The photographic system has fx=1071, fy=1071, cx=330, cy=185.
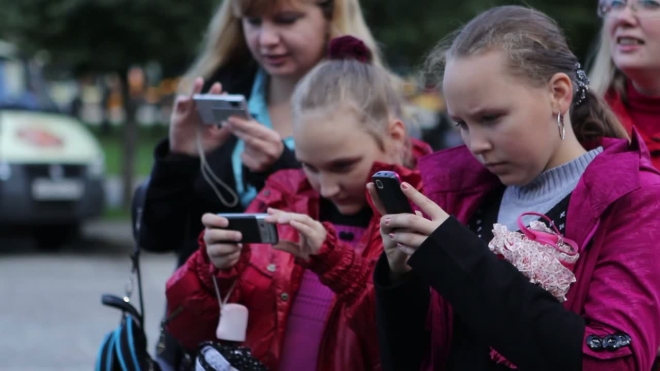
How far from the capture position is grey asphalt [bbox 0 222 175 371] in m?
7.33

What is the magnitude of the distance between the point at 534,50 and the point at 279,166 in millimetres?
1013

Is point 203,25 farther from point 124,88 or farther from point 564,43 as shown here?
point 564,43

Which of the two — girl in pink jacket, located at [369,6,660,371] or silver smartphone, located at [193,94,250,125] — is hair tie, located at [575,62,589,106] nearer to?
girl in pink jacket, located at [369,6,660,371]

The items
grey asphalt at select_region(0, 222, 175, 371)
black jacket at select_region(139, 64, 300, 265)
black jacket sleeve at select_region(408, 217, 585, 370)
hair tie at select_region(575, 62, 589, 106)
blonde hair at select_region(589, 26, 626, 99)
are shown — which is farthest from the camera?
grey asphalt at select_region(0, 222, 175, 371)

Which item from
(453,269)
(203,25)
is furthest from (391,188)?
(203,25)

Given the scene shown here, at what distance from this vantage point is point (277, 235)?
2.38m

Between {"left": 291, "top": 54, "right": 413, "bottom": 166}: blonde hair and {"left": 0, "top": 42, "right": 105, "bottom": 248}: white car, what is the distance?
27.5 ft

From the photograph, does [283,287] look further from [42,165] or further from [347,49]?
[42,165]

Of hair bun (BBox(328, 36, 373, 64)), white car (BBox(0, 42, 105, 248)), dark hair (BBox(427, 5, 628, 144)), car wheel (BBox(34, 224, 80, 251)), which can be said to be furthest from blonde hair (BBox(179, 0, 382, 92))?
car wheel (BBox(34, 224, 80, 251))

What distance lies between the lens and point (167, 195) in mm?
2977

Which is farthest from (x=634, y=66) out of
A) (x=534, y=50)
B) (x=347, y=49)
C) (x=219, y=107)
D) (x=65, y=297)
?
(x=65, y=297)

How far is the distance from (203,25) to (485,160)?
10511 mm

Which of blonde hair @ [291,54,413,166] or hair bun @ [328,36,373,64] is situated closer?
blonde hair @ [291,54,413,166]

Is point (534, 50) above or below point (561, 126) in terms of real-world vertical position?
above
